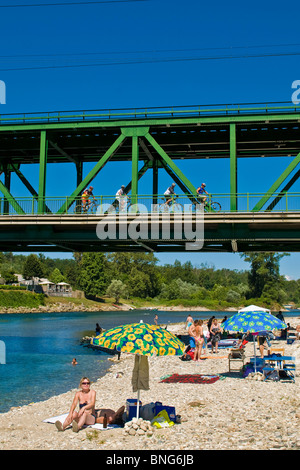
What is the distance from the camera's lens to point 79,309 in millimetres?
119625

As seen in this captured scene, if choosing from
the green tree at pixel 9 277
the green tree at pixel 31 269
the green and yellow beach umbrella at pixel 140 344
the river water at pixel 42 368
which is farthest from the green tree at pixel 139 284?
the green and yellow beach umbrella at pixel 140 344

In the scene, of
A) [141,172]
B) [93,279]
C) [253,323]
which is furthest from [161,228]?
[93,279]

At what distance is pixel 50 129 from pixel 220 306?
115300 millimetres

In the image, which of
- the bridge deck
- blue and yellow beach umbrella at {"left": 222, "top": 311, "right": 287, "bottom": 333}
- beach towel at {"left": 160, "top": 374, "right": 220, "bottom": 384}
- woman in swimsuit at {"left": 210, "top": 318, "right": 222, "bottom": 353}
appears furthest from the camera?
woman in swimsuit at {"left": 210, "top": 318, "right": 222, "bottom": 353}

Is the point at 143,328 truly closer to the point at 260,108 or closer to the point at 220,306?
the point at 260,108

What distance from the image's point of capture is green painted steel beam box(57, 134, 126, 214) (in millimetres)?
24703

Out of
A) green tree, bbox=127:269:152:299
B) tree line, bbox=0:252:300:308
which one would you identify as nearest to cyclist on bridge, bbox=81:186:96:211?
tree line, bbox=0:252:300:308

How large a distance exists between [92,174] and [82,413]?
46.6 ft

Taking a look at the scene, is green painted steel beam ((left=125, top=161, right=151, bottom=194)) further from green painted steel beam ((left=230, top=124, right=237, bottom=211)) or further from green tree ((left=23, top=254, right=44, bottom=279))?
green tree ((left=23, top=254, right=44, bottom=279))

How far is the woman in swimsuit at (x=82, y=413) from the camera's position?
12.6 m

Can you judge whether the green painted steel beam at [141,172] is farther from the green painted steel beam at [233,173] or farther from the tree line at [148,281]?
the tree line at [148,281]

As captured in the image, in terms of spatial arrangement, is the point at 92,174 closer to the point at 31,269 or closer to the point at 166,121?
the point at 166,121

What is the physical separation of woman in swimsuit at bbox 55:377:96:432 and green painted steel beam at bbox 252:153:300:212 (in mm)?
13762
